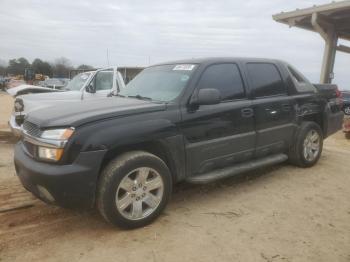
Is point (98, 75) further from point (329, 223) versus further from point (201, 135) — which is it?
point (329, 223)

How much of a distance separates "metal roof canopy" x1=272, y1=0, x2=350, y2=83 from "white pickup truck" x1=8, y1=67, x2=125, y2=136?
6.56 meters

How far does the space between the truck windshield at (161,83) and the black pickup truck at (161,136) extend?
0.02 metres

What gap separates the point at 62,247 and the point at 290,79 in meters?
4.00

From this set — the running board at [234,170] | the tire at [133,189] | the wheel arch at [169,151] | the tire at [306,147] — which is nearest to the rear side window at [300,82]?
the tire at [306,147]

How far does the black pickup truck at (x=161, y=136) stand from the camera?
10.4ft

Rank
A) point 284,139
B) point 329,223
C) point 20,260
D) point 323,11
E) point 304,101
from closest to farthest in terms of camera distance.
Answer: point 20,260 → point 329,223 → point 284,139 → point 304,101 → point 323,11

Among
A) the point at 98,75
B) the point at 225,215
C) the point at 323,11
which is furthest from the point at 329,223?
the point at 323,11

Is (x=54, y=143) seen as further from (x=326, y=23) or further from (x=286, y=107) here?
(x=326, y=23)

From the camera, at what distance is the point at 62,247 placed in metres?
3.12

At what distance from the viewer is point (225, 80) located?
175 inches

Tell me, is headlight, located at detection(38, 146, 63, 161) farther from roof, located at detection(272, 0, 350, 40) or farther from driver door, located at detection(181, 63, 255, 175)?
roof, located at detection(272, 0, 350, 40)

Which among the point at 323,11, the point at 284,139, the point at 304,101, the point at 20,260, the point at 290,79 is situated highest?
the point at 323,11

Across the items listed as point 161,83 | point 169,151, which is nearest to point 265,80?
point 161,83

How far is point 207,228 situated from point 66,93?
17.3 feet
